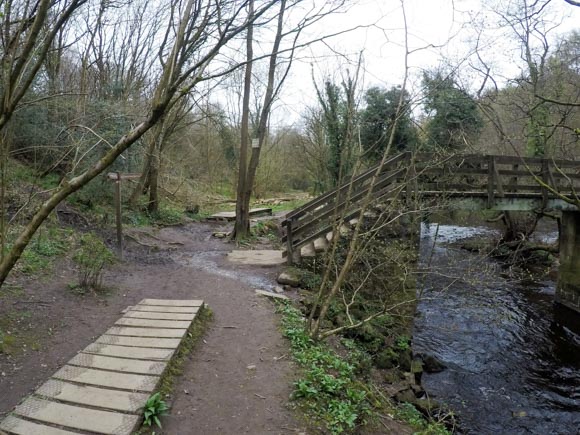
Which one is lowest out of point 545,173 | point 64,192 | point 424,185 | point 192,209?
point 192,209

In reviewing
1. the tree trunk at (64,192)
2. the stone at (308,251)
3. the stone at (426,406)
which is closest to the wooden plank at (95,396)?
the tree trunk at (64,192)

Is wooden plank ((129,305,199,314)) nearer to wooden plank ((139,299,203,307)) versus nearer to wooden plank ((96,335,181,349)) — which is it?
wooden plank ((139,299,203,307))

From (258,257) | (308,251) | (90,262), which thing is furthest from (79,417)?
(258,257)

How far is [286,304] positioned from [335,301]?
3.87ft

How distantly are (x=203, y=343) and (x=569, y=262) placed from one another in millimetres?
10270

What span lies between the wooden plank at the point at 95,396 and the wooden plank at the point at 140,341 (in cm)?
84

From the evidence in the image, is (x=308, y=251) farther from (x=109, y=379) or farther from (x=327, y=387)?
(x=109, y=379)

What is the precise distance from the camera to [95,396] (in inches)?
133

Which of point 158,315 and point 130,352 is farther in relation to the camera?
point 158,315

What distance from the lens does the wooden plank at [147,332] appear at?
460cm

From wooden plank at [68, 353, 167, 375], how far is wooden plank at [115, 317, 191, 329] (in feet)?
2.77

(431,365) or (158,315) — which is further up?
(158,315)

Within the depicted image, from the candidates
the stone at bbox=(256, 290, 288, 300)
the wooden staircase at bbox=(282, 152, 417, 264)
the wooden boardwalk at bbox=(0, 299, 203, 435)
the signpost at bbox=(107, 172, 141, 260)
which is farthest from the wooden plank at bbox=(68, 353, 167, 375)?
the wooden staircase at bbox=(282, 152, 417, 264)

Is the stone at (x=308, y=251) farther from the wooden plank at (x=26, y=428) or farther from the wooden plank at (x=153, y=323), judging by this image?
the wooden plank at (x=26, y=428)
